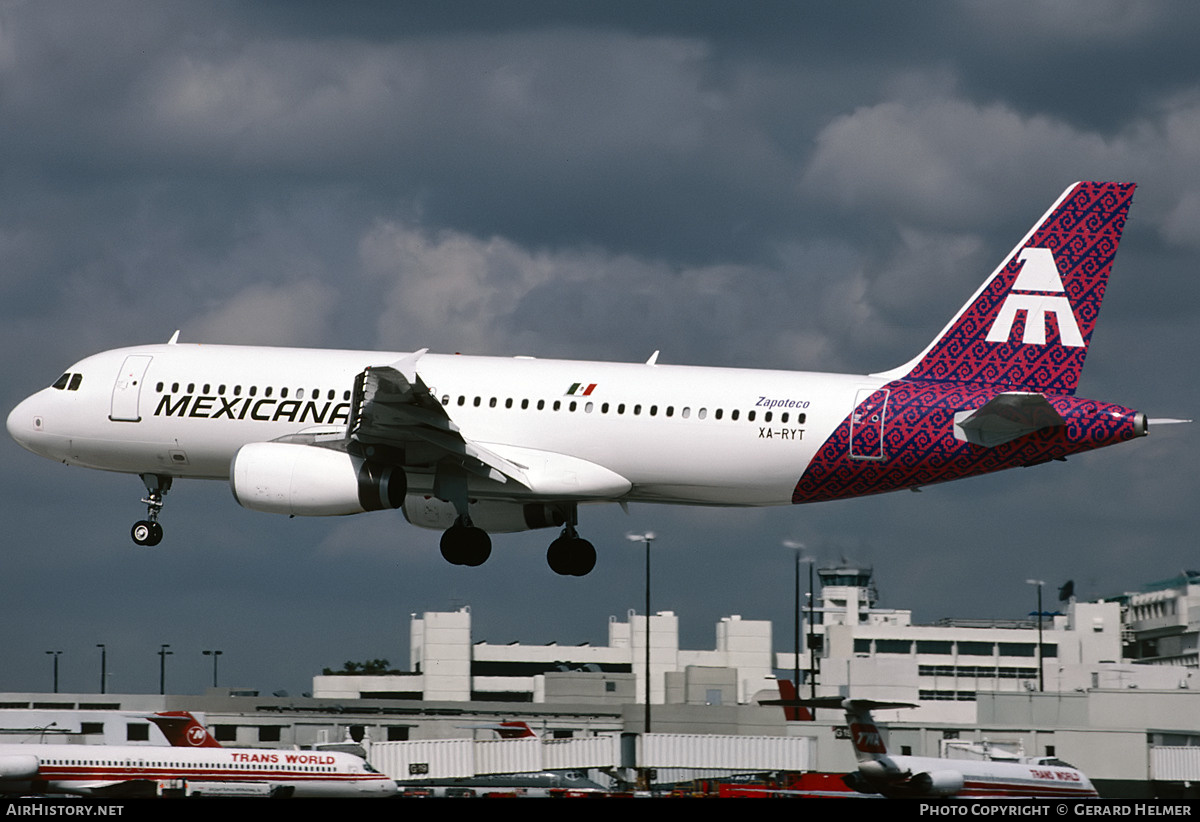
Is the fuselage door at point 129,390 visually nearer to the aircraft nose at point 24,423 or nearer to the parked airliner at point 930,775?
the aircraft nose at point 24,423

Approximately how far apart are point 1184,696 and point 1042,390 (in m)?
31.9

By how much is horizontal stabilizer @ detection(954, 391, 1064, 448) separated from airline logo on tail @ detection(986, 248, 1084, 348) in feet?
8.50

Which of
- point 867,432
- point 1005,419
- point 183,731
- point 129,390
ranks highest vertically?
point 129,390

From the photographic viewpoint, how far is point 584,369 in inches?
1679

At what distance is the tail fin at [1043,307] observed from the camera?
41.0m

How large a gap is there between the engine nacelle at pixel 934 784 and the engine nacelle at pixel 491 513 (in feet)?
39.7

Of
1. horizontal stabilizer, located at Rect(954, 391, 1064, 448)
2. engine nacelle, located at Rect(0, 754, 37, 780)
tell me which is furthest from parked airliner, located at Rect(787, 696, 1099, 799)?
engine nacelle, located at Rect(0, 754, 37, 780)

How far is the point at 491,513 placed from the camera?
150 feet

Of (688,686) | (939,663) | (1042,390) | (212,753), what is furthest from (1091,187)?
(939,663)

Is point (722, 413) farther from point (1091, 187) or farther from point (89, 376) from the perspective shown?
point (89, 376)

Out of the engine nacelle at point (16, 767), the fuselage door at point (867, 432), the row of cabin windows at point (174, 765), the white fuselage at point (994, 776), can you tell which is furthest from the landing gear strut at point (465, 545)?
the engine nacelle at point (16, 767)

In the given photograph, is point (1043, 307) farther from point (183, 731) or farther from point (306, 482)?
point (183, 731)

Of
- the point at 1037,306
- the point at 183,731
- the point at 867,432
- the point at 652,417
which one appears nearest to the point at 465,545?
the point at 652,417

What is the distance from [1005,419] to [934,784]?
11394mm
